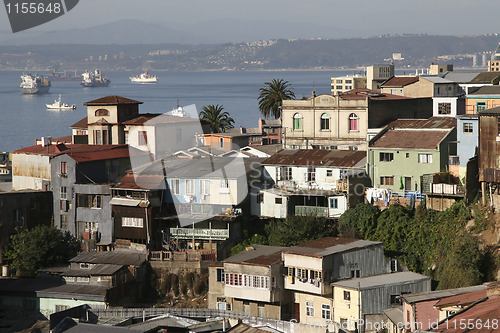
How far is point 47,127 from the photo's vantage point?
148 m

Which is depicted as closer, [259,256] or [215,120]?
[259,256]

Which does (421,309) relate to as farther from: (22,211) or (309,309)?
(22,211)

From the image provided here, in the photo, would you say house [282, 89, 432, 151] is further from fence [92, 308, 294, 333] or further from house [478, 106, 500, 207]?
fence [92, 308, 294, 333]

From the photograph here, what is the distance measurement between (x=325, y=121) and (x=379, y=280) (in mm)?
18775

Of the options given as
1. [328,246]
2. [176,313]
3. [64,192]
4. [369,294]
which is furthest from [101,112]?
[369,294]

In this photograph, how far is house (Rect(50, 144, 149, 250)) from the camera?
4381 centimetres

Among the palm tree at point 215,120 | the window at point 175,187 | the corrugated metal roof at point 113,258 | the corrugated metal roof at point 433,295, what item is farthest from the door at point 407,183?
the palm tree at point 215,120

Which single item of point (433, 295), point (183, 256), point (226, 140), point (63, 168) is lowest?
point (433, 295)

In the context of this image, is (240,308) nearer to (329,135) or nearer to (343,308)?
(343,308)

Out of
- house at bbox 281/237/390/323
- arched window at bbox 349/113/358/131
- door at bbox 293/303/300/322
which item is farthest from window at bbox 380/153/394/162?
door at bbox 293/303/300/322

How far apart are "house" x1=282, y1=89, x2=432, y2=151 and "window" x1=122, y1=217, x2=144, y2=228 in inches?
524

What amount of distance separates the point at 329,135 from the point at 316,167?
8.65 metres

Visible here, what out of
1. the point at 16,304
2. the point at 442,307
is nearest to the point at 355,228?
the point at 442,307

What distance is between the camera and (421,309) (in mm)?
29438
